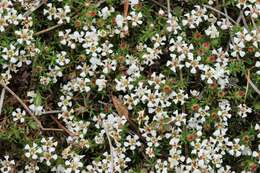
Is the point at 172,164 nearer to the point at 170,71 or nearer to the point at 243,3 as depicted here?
the point at 170,71

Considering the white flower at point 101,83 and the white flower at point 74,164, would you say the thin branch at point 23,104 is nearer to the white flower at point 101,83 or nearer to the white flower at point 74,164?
the white flower at point 74,164

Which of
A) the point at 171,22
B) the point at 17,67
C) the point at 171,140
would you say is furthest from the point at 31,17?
the point at 171,140

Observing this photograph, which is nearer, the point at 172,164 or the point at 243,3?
the point at 172,164

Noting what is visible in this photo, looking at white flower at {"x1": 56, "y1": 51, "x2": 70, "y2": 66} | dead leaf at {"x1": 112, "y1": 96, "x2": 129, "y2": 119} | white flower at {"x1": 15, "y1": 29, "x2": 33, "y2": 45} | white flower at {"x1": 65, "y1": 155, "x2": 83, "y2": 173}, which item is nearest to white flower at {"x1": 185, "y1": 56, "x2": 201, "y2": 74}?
dead leaf at {"x1": 112, "y1": 96, "x2": 129, "y2": 119}

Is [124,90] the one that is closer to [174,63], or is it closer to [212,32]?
[174,63]

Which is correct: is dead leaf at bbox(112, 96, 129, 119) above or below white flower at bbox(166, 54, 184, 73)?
below

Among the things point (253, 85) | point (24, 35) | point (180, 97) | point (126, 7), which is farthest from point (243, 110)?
point (24, 35)

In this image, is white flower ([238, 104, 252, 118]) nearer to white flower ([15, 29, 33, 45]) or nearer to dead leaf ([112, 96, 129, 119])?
dead leaf ([112, 96, 129, 119])

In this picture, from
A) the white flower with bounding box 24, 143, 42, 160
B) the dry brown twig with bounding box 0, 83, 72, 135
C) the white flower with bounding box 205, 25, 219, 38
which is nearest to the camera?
the white flower with bounding box 24, 143, 42, 160

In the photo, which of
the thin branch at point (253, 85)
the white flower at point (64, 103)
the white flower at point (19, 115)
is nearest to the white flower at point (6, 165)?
the white flower at point (19, 115)
